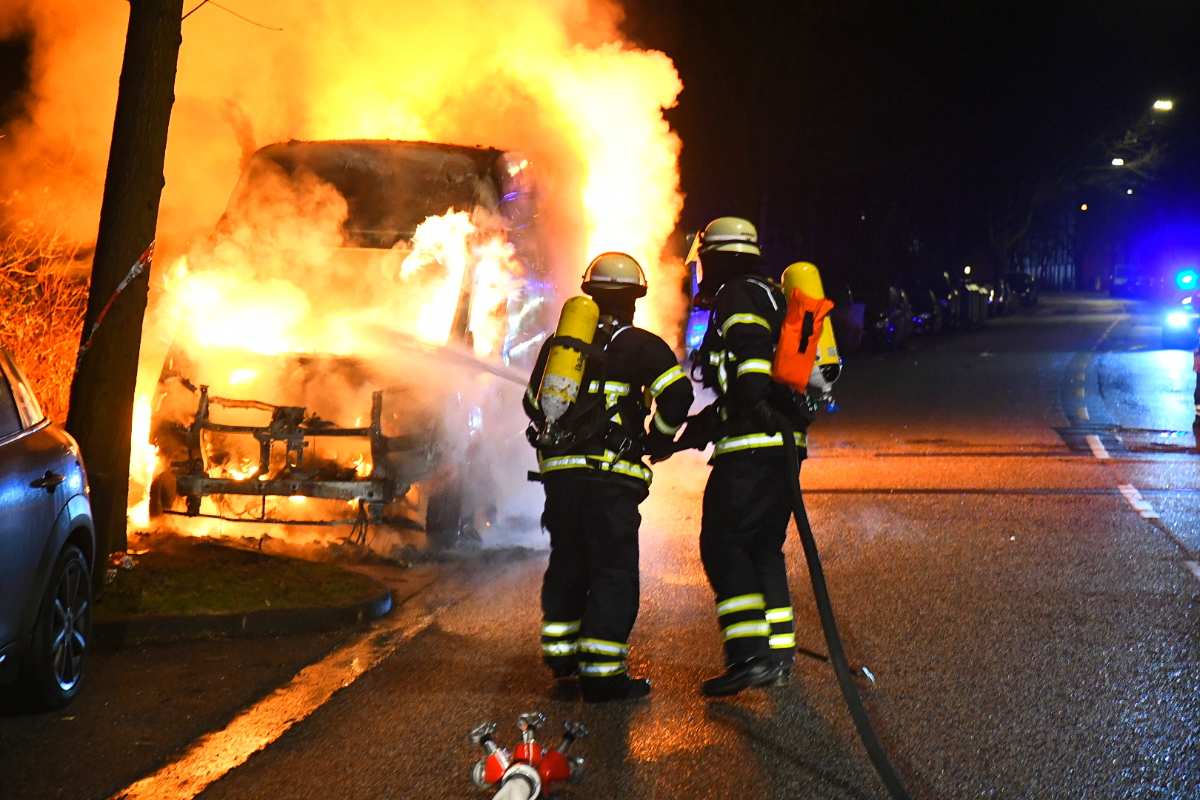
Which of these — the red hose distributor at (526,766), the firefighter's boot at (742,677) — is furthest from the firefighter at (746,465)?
the red hose distributor at (526,766)

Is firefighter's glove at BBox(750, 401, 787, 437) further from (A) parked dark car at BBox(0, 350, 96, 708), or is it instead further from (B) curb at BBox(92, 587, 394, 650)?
(A) parked dark car at BBox(0, 350, 96, 708)

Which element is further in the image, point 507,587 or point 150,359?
point 150,359

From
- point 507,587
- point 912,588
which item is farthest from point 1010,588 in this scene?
point 507,587

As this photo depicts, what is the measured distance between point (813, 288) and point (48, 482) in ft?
11.0

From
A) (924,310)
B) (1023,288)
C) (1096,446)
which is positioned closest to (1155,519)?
(1096,446)

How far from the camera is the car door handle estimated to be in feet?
18.6

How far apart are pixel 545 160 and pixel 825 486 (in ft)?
13.5

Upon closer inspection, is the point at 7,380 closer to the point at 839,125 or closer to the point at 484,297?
the point at 484,297

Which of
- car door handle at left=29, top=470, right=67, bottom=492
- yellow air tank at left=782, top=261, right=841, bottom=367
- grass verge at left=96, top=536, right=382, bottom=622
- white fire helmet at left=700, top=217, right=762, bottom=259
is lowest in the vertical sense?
grass verge at left=96, top=536, right=382, bottom=622

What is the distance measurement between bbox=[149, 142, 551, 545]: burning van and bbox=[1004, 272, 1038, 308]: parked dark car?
182ft

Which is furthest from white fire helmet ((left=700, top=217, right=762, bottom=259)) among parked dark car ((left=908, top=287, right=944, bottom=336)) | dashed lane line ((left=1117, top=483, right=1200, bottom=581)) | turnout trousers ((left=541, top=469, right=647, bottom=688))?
parked dark car ((left=908, top=287, right=944, bottom=336))

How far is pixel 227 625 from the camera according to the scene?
23.4 feet

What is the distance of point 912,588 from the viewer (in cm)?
809

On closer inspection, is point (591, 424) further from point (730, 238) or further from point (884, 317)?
point (884, 317)
